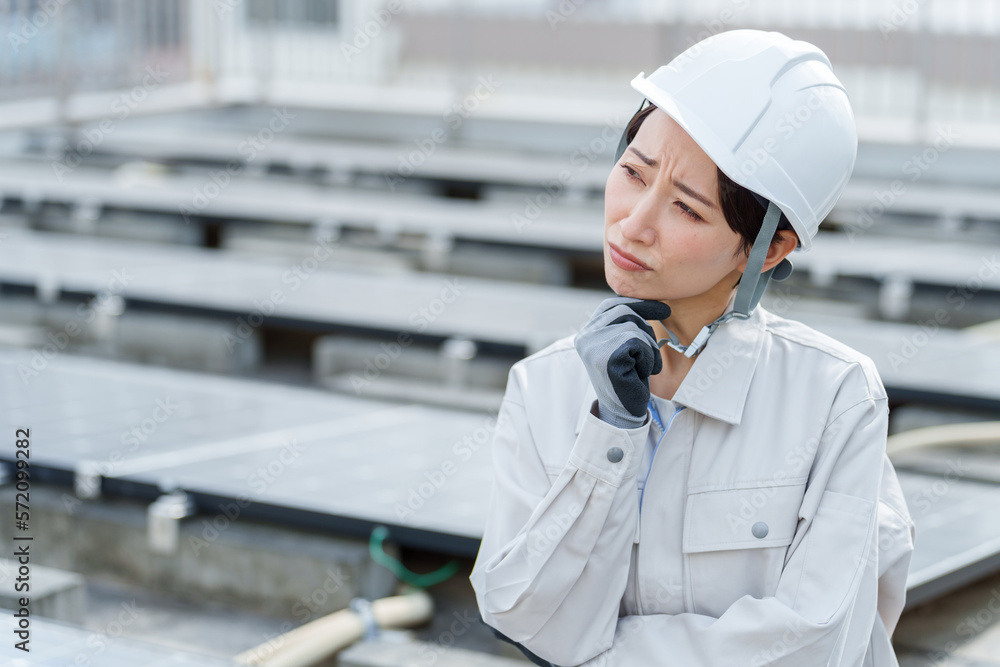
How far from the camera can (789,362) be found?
1665 mm

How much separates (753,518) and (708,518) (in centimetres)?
6

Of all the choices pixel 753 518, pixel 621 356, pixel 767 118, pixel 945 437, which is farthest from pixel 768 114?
pixel 945 437

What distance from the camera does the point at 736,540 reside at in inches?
62.4

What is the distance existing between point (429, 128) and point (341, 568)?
26.6ft

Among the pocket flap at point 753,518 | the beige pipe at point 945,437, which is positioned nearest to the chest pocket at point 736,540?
the pocket flap at point 753,518

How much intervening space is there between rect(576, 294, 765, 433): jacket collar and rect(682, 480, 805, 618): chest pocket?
11cm

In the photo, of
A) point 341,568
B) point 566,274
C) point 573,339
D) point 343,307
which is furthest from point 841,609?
point 566,274

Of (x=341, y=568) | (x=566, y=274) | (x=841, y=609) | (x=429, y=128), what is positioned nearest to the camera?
(x=841, y=609)

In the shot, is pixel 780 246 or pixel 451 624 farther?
pixel 451 624

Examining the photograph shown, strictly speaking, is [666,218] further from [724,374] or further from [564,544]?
[564,544]

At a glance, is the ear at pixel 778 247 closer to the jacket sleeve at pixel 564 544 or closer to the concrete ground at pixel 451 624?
the jacket sleeve at pixel 564 544

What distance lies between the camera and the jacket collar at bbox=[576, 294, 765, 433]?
5.31 feet

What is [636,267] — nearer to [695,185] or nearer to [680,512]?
[695,185]

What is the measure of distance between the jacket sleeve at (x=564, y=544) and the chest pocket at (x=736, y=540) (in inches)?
3.6
